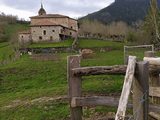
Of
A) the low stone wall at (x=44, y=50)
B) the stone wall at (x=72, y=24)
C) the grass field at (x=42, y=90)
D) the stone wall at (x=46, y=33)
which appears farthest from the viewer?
the stone wall at (x=72, y=24)

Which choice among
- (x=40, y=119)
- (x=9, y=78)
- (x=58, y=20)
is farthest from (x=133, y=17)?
(x=40, y=119)

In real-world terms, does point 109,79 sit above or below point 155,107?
below

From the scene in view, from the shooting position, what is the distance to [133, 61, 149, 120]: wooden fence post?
20.6 feet

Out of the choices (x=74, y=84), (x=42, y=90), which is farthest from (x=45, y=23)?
(x=74, y=84)

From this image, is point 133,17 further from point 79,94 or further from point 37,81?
point 79,94

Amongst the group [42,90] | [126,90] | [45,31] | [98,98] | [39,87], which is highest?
[126,90]

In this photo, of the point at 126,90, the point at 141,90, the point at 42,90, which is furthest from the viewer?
the point at 42,90

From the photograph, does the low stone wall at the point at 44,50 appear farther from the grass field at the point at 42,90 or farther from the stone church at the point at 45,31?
the grass field at the point at 42,90

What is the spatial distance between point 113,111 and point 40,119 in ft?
8.52

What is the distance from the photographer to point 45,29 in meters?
85.8

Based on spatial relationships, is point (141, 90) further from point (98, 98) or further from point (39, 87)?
point (39, 87)

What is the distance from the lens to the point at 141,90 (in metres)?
6.40

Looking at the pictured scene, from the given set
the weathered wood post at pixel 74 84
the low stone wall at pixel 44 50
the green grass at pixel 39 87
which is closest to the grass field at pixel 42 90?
the green grass at pixel 39 87

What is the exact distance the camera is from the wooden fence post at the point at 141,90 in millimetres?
6270
